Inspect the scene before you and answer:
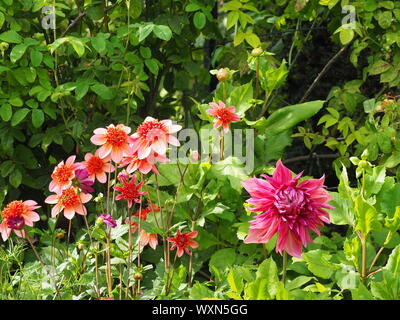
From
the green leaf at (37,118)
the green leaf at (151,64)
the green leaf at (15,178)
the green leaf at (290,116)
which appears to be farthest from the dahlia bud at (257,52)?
the green leaf at (15,178)

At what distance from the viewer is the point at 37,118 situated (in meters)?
2.29

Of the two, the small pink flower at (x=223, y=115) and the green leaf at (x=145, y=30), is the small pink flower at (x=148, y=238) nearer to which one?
the small pink flower at (x=223, y=115)

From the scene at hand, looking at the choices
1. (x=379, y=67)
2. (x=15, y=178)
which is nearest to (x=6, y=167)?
(x=15, y=178)

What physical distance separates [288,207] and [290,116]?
2.47 feet

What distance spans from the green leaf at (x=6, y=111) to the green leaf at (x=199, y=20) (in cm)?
72

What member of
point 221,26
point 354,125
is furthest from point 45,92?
point 221,26

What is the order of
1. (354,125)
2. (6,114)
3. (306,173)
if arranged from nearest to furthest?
(6,114)
(354,125)
(306,173)

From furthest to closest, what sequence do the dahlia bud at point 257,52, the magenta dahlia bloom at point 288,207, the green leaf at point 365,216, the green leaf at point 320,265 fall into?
the dahlia bud at point 257,52 → the green leaf at point 320,265 → the green leaf at point 365,216 → the magenta dahlia bloom at point 288,207

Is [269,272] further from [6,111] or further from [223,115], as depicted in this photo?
[6,111]

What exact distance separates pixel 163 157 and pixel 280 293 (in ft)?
1.50

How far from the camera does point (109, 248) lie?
1801mm

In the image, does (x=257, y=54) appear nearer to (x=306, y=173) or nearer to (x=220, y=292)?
(x=220, y=292)

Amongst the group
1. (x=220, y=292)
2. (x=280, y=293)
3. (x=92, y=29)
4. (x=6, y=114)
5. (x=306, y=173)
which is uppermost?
(x=92, y=29)

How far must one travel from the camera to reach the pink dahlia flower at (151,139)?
163 cm
